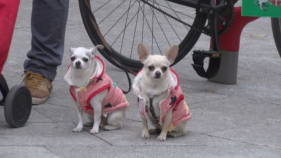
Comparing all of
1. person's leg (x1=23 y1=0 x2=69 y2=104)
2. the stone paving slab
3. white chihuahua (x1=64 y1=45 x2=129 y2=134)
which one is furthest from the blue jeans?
the stone paving slab

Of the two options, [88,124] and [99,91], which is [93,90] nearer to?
[99,91]

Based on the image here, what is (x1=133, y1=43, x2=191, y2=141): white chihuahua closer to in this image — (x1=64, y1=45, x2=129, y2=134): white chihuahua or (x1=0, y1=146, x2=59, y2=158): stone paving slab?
(x1=64, y1=45, x2=129, y2=134): white chihuahua

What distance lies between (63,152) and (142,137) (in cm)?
56

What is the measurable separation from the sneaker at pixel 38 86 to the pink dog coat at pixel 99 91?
26.7 inches

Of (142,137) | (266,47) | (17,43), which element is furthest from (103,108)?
(266,47)

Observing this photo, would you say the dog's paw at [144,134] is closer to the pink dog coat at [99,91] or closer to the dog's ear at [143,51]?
the pink dog coat at [99,91]

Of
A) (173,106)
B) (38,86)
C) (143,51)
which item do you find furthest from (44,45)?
(173,106)

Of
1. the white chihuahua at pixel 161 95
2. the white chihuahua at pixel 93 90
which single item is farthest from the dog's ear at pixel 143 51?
the white chihuahua at pixel 93 90

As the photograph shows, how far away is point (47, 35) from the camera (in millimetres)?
5023

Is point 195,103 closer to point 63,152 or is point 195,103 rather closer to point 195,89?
point 195,89

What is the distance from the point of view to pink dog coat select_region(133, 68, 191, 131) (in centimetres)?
410

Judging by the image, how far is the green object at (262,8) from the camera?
4359 millimetres

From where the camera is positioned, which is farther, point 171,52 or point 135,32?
point 135,32

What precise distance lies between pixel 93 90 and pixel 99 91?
37 millimetres
